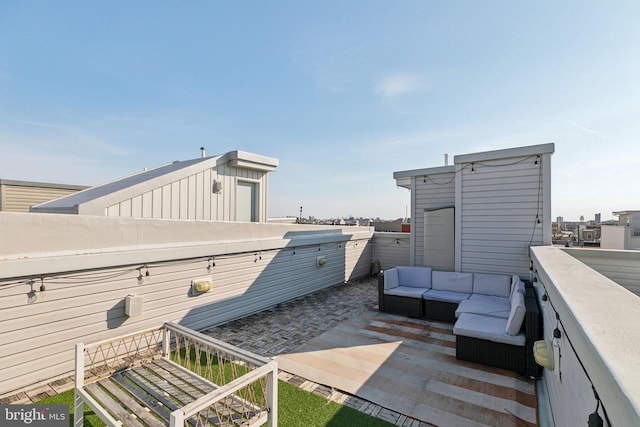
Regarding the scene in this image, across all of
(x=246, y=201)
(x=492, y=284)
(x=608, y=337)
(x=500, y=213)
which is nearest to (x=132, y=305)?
(x=246, y=201)

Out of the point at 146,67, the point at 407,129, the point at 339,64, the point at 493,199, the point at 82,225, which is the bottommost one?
the point at 82,225

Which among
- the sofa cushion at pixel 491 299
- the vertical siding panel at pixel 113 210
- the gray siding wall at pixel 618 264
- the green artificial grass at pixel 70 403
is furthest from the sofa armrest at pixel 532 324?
the vertical siding panel at pixel 113 210

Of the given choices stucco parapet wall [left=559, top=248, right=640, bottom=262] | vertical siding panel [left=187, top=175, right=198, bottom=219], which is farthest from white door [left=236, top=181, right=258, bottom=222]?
stucco parapet wall [left=559, top=248, right=640, bottom=262]

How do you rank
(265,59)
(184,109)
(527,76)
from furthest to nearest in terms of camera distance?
(184,109) < (265,59) < (527,76)

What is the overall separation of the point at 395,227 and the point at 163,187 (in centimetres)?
1524

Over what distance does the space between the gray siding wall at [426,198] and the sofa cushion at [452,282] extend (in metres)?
1.26

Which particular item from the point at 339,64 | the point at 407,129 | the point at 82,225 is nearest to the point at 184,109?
the point at 339,64

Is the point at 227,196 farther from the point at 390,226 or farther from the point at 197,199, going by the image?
the point at 390,226

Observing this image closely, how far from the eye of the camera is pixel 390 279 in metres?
6.75

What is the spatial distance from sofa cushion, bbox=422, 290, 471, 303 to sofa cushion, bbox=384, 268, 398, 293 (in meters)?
0.78

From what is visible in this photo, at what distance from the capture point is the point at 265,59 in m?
7.88

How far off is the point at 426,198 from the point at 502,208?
194 cm

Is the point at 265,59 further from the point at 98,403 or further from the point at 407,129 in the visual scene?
the point at 98,403

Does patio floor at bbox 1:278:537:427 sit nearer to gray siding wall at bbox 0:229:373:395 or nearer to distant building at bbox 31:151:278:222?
gray siding wall at bbox 0:229:373:395
